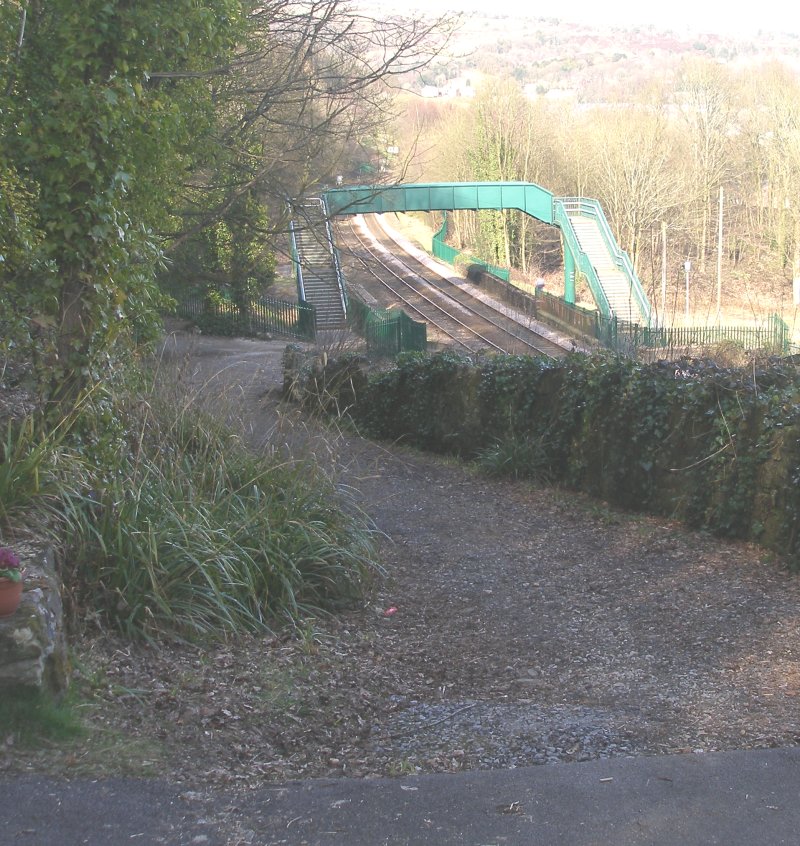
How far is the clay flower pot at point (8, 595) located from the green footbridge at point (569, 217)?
106ft

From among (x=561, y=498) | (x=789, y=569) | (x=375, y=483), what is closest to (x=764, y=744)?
(x=789, y=569)

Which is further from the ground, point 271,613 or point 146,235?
point 146,235

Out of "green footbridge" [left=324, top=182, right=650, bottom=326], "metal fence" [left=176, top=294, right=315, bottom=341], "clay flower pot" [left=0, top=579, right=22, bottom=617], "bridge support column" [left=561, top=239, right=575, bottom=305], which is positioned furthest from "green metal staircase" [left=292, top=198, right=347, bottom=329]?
"clay flower pot" [left=0, top=579, right=22, bottom=617]

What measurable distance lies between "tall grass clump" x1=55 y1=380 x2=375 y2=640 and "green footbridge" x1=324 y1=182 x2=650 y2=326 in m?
29.1

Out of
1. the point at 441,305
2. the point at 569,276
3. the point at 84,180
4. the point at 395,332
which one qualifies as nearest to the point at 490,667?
the point at 84,180

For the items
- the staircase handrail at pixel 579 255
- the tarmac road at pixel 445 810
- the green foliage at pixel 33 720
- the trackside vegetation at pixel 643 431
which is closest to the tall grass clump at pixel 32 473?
the green foliage at pixel 33 720

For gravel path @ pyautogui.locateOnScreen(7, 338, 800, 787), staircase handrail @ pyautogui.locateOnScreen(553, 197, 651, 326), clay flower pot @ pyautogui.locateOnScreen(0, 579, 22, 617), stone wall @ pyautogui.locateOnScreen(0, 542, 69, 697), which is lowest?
gravel path @ pyautogui.locateOnScreen(7, 338, 800, 787)

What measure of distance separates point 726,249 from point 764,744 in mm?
43375

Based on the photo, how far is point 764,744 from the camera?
442cm

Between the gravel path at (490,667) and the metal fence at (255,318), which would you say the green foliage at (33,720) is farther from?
the metal fence at (255,318)

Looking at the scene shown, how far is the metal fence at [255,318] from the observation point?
31.1 meters

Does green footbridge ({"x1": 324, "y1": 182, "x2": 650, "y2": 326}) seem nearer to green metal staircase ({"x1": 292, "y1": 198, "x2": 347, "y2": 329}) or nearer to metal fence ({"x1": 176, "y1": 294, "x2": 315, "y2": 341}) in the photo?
green metal staircase ({"x1": 292, "y1": 198, "x2": 347, "y2": 329})

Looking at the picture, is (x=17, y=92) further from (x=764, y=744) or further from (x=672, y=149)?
(x=672, y=149)

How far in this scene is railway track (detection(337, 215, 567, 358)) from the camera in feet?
105
